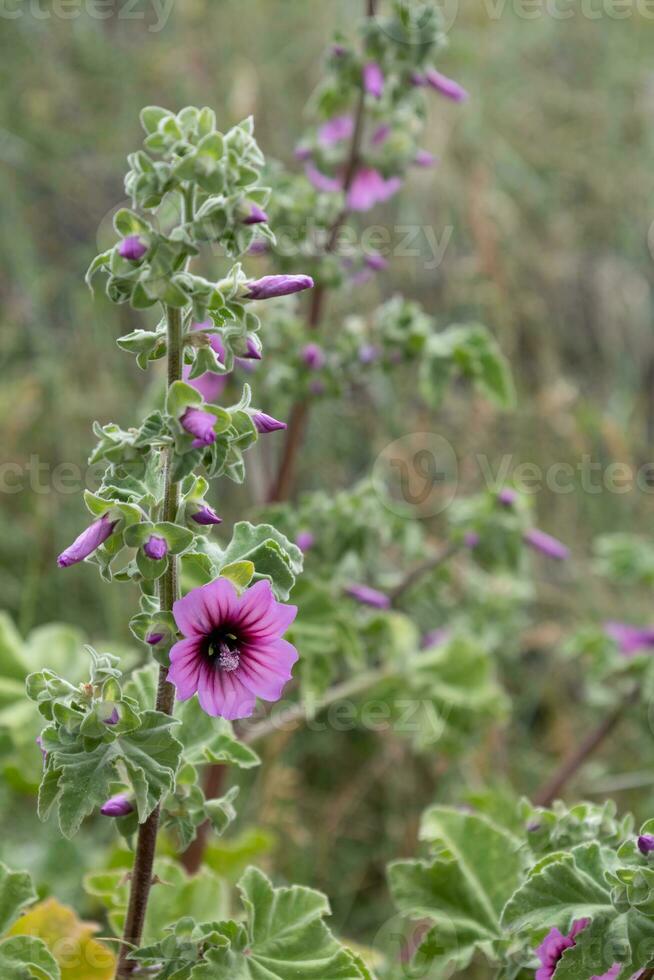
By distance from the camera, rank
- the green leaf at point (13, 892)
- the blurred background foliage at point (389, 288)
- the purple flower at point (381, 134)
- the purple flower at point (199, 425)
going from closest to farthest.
Result: the purple flower at point (199, 425), the green leaf at point (13, 892), the purple flower at point (381, 134), the blurred background foliage at point (389, 288)

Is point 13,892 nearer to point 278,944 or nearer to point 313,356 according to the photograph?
point 278,944

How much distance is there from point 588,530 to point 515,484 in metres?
1.43

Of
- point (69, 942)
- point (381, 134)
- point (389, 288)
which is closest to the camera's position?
point (69, 942)

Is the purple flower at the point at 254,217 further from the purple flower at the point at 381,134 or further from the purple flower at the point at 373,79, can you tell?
the purple flower at the point at 381,134

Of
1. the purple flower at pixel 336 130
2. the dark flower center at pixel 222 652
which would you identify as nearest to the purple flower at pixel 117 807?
the dark flower center at pixel 222 652

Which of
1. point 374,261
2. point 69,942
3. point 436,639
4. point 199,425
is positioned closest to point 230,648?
point 199,425

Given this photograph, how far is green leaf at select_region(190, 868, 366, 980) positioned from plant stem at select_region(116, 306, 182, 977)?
9cm

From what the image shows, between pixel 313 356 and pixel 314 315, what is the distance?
14 cm

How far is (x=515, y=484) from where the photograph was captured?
6.51 ft

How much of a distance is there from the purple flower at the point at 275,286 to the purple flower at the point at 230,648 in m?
0.25

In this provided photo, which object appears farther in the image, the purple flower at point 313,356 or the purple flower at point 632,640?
the purple flower at point 632,640

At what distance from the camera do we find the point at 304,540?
70.2 inches

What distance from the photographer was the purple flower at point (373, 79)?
68.6 inches

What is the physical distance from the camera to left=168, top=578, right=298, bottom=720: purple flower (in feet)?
3.43
